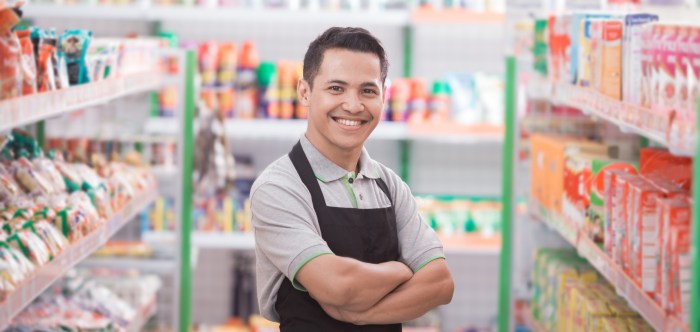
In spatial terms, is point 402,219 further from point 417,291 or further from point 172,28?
point 172,28

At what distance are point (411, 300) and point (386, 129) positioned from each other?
3.30 m

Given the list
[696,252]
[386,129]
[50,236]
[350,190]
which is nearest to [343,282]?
[350,190]

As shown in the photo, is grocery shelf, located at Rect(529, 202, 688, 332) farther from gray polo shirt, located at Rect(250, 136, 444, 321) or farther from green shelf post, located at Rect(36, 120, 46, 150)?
green shelf post, located at Rect(36, 120, 46, 150)

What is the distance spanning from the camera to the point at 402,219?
3043 millimetres

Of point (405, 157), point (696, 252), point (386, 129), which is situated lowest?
point (405, 157)

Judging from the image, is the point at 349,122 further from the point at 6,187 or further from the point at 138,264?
the point at 138,264

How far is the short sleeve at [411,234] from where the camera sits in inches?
117

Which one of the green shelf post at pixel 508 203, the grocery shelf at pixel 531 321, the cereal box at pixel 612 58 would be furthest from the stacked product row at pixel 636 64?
the grocery shelf at pixel 531 321

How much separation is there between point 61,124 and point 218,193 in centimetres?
112

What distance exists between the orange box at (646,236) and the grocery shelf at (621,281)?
0.10ft

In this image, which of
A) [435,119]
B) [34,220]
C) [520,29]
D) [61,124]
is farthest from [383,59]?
[435,119]

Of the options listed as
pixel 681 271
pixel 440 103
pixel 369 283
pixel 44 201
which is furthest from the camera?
pixel 440 103

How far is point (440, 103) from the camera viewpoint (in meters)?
6.23

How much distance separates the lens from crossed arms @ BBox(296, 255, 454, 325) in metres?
2.69
